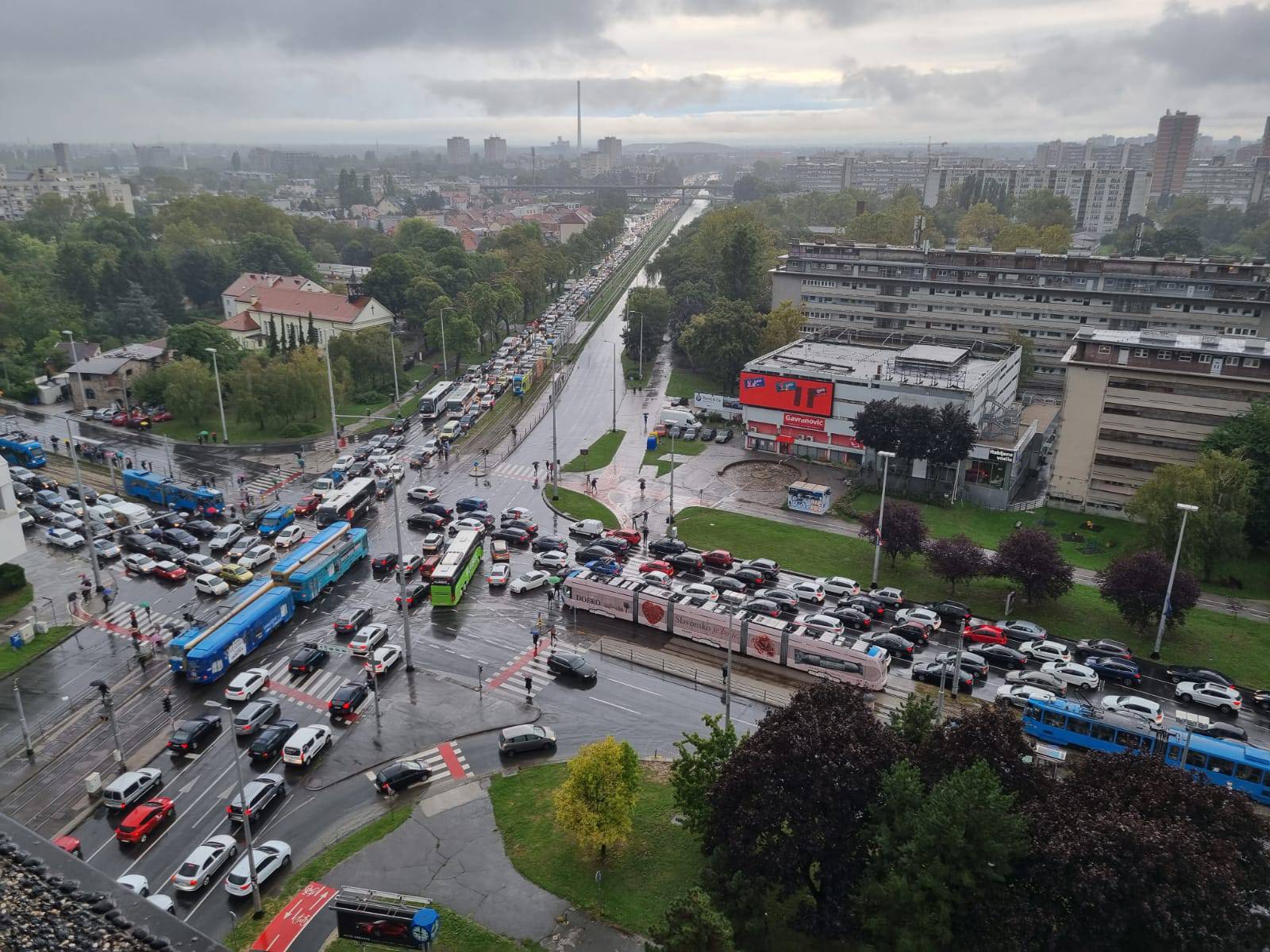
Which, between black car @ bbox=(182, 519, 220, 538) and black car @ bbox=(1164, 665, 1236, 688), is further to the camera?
black car @ bbox=(182, 519, 220, 538)

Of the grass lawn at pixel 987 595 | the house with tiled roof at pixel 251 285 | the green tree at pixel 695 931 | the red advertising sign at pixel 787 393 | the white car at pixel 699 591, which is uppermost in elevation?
the house with tiled roof at pixel 251 285

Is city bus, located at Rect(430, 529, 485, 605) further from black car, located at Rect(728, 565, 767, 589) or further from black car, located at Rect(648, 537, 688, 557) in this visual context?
black car, located at Rect(728, 565, 767, 589)

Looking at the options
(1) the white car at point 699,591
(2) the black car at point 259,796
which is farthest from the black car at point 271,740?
(1) the white car at point 699,591

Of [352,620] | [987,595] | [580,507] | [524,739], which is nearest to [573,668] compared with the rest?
[524,739]

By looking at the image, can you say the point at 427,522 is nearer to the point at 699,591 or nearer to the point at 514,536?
the point at 514,536

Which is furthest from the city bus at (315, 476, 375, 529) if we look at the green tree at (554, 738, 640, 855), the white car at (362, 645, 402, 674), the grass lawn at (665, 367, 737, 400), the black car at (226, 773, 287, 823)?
the grass lawn at (665, 367, 737, 400)

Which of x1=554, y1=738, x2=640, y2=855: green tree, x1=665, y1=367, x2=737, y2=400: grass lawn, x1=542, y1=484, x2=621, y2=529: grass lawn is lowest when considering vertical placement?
x1=542, y1=484, x2=621, y2=529: grass lawn

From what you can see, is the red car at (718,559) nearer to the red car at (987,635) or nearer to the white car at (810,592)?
the white car at (810,592)
